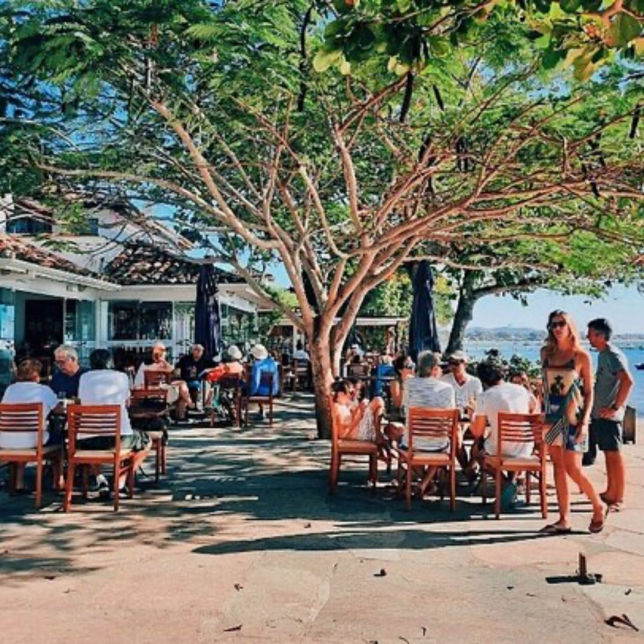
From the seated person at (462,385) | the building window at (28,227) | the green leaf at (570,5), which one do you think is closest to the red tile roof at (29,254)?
the building window at (28,227)

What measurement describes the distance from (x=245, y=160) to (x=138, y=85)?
296 cm

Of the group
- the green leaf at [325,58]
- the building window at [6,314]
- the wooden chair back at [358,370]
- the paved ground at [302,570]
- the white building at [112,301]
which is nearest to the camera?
the green leaf at [325,58]

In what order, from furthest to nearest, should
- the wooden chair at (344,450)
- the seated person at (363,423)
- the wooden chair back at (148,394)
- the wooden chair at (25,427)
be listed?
the wooden chair back at (148,394)
the seated person at (363,423)
the wooden chair at (344,450)
the wooden chair at (25,427)

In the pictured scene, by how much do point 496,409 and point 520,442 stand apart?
404 millimetres

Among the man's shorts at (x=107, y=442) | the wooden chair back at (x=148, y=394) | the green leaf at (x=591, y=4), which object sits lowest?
the man's shorts at (x=107, y=442)

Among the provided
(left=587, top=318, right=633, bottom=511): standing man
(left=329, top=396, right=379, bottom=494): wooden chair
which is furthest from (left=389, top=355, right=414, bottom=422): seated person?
(left=587, top=318, right=633, bottom=511): standing man

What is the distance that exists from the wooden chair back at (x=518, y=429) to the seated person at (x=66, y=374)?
4.66 m

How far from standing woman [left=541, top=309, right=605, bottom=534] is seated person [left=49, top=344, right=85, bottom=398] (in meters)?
5.12

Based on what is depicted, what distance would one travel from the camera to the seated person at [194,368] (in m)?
14.5

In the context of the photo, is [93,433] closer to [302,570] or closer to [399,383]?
[302,570]

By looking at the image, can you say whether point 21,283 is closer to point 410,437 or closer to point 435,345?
point 435,345

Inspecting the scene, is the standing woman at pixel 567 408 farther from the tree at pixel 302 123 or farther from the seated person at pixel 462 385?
the seated person at pixel 462 385

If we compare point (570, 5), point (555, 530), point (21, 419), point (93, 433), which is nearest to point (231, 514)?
point (93, 433)

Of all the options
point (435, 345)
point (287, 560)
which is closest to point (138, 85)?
point (287, 560)
